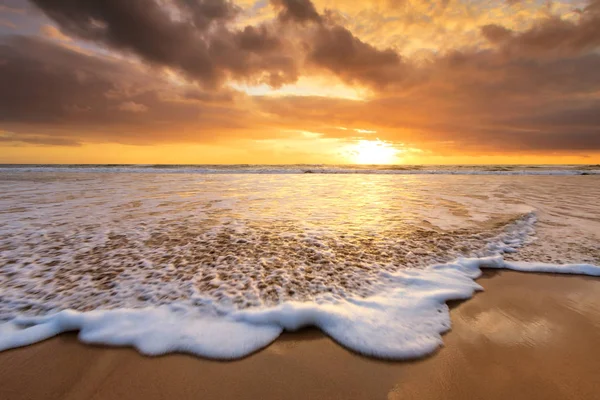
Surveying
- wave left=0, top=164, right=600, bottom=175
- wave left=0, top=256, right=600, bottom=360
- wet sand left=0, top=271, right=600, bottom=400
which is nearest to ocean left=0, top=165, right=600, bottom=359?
wave left=0, top=256, right=600, bottom=360

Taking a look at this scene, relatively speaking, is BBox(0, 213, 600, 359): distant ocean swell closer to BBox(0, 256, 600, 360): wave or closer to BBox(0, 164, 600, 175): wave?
BBox(0, 256, 600, 360): wave

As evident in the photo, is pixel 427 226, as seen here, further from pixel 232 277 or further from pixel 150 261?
pixel 150 261

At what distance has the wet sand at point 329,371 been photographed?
165 cm

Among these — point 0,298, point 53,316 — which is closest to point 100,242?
point 0,298

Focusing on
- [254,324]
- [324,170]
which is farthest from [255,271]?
[324,170]

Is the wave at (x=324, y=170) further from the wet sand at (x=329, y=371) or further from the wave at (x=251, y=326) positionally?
the wet sand at (x=329, y=371)

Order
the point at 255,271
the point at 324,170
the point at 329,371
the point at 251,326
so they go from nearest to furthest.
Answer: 1. the point at 329,371
2. the point at 251,326
3. the point at 255,271
4. the point at 324,170

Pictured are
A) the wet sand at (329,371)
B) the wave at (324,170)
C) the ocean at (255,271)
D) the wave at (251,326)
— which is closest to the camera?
the wet sand at (329,371)

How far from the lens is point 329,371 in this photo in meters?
1.81

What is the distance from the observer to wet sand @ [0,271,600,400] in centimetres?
165

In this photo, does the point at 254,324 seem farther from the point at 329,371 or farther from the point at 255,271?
the point at 255,271

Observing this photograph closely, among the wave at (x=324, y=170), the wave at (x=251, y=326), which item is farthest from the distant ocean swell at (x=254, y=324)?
the wave at (x=324, y=170)

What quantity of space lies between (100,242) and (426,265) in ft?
15.2

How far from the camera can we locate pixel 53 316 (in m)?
2.28
